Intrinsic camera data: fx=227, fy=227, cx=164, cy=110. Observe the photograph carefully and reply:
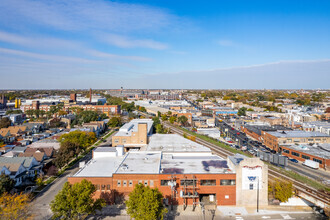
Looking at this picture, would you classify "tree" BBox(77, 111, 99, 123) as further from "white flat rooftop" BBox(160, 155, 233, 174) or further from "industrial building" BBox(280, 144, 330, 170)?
"industrial building" BBox(280, 144, 330, 170)

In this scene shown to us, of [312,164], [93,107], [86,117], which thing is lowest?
[312,164]

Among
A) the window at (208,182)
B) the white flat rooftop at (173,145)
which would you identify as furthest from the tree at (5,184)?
the window at (208,182)

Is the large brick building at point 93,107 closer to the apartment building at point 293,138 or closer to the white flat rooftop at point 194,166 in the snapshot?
the apartment building at point 293,138

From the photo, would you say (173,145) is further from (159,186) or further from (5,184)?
(5,184)

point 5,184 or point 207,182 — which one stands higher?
point 207,182

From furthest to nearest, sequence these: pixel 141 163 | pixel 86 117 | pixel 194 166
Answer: pixel 86 117 → pixel 141 163 → pixel 194 166

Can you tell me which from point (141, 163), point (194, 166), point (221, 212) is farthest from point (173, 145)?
point (221, 212)

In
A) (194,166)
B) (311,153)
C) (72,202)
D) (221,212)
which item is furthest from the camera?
(311,153)

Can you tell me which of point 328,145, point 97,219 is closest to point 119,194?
point 97,219
